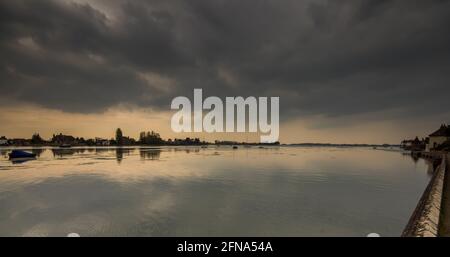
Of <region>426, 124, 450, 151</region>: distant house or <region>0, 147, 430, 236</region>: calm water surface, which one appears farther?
<region>426, 124, 450, 151</region>: distant house

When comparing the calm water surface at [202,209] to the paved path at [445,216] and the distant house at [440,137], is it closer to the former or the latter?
the paved path at [445,216]

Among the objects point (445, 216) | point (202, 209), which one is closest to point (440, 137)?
point (445, 216)

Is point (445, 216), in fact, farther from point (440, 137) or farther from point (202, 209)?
point (440, 137)

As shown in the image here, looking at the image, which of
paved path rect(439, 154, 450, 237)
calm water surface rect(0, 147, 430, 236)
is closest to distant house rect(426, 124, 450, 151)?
calm water surface rect(0, 147, 430, 236)

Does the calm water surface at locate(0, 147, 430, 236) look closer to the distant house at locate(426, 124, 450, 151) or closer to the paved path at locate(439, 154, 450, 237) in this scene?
the paved path at locate(439, 154, 450, 237)

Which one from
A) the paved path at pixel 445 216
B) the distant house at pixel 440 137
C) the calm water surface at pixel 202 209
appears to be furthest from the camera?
the distant house at pixel 440 137

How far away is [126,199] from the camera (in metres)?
16.8

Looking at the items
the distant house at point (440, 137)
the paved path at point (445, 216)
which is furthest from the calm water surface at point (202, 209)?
the distant house at point (440, 137)

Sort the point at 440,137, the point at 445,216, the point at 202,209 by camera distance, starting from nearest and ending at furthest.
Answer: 1. the point at 445,216
2. the point at 202,209
3. the point at 440,137
